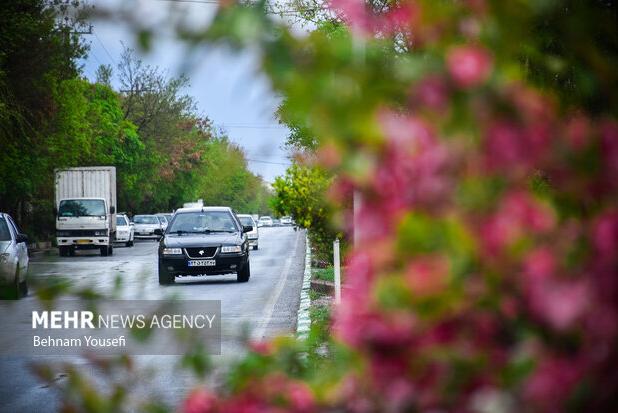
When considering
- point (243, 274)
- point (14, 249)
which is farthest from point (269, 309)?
point (243, 274)

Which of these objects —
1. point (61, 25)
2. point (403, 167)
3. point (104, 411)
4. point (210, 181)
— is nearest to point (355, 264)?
point (403, 167)

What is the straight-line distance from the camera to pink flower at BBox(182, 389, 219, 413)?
7.17 feet

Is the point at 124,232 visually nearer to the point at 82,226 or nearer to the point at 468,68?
the point at 82,226

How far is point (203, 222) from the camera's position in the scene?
23625 mm

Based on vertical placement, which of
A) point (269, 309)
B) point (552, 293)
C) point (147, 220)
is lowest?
point (269, 309)

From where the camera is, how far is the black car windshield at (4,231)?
59.9 ft

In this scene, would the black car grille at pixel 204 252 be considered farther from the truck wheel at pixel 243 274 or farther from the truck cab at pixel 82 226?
the truck cab at pixel 82 226

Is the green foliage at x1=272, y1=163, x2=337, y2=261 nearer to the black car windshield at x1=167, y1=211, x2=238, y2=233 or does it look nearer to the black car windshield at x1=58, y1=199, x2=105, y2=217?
the black car windshield at x1=167, y1=211, x2=238, y2=233

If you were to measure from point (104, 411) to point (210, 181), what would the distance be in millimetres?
120353

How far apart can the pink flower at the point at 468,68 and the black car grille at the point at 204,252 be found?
20.9 metres

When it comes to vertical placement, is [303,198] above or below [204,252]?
above

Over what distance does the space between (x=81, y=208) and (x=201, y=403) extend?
129ft

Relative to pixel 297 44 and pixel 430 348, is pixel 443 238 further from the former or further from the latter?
pixel 297 44

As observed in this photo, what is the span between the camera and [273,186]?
14898mm
